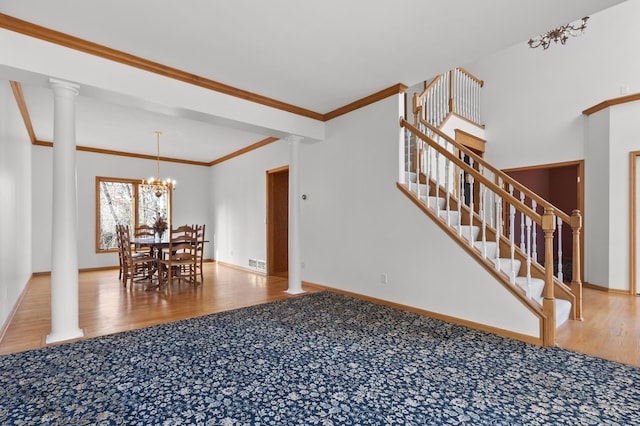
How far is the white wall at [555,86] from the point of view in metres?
5.14

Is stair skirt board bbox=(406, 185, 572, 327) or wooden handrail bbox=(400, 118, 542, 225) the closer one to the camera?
wooden handrail bbox=(400, 118, 542, 225)

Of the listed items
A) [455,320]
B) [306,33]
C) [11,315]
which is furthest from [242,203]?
[455,320]

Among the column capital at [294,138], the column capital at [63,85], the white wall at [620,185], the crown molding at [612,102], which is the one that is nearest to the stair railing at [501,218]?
the column capital at [294,138]

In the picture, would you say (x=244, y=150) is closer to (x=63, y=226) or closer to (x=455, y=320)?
(x=63, y=226)

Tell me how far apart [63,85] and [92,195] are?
5151mm

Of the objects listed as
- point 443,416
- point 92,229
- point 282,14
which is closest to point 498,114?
point 282,14

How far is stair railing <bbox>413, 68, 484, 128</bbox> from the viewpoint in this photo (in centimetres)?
511

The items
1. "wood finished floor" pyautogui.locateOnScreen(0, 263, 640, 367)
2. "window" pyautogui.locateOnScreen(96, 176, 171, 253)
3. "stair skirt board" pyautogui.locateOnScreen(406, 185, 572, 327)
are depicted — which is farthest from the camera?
"window" pyautogui.locateOnScreen(96, 176, 171, 253)

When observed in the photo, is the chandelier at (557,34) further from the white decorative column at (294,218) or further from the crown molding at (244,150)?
the crown molding at (244,150)

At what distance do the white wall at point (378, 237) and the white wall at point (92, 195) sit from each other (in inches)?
171

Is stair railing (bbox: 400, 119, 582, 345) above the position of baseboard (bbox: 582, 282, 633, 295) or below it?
above

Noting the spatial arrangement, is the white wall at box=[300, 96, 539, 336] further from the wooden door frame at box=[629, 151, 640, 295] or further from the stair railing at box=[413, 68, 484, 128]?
the wooden door frame at box=[629, 151, 640, 295]

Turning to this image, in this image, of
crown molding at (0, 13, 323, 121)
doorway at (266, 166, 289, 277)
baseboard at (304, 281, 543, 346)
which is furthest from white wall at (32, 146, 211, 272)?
baseboard at (304, 281, 543, 346)

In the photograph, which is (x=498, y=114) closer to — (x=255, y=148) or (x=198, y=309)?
(x=255, y=148)
